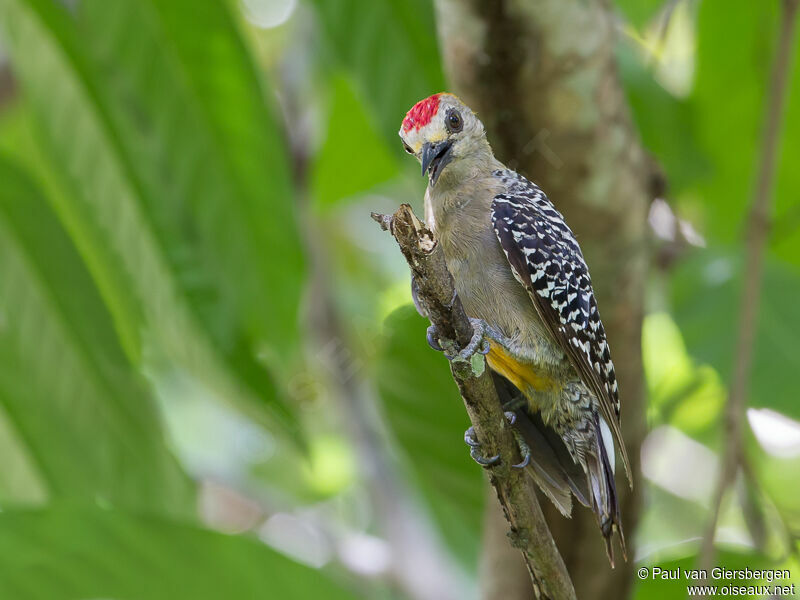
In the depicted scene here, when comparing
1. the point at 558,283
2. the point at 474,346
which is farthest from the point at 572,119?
the point at 474,346

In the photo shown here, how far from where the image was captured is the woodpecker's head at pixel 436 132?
1771 millimetres

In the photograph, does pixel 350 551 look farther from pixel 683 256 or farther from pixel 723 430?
pixel 723 430

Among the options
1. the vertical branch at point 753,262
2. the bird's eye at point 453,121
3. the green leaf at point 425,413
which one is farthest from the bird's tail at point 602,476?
the green leaf at point 425,413

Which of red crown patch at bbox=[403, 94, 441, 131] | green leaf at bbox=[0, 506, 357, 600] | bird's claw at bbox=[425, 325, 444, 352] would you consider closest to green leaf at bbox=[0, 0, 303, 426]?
green leaf at bbox=[0, 506, 357, 600]

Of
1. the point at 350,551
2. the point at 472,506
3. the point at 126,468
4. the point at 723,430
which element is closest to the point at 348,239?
the point at 350,551

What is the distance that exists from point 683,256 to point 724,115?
53 cm

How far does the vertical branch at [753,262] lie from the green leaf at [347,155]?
1.30 meters

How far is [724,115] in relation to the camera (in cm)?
341

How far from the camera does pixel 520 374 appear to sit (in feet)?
6.93

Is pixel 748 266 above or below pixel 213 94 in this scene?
below

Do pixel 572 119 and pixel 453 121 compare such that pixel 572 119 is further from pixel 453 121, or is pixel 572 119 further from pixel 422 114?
pixel 422 114

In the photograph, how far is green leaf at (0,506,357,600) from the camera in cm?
230

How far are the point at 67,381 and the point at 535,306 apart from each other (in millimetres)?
1389

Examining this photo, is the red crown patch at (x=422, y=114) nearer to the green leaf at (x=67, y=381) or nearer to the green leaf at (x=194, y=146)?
the green leaf at (x=194, y=146)
